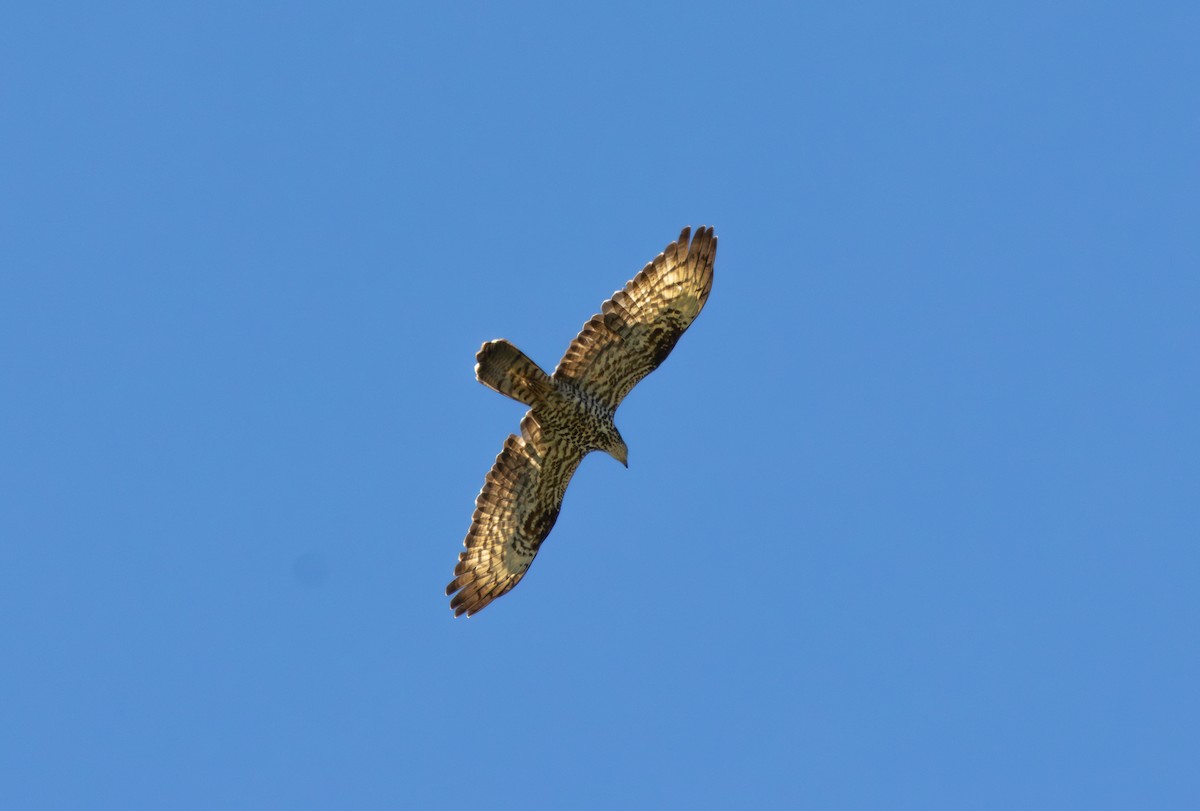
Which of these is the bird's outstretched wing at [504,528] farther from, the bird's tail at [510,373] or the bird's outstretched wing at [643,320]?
the bird's outstretched wing at [643,320]

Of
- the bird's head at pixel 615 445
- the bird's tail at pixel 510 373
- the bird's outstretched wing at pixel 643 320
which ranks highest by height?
the bird's outstretched wing at pixel 643 320

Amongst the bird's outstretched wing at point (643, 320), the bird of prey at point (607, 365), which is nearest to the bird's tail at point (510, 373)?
the bird of prey at point (607, 365)

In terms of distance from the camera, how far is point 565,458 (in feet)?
54.7

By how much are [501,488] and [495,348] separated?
8.10 feet

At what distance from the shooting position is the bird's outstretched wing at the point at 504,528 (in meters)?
17.0

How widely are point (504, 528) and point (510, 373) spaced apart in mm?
2439

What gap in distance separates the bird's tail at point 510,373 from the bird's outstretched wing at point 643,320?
1.18 ft

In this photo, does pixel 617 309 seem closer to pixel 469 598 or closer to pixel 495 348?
pixel 495 348

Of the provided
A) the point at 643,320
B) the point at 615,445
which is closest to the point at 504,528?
the point at 615,445

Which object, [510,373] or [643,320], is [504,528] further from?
[643,320]

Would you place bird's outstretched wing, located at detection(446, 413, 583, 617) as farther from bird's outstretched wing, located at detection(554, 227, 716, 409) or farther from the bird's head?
bird's outstretched wing, located at detection(554, 227, 716, 409)

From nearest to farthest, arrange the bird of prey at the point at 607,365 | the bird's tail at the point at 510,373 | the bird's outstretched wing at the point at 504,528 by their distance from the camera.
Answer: the bird's tail at the point at 510,373
the bird of prey at the point at 607,365
the bird's outstretched wing at the point at 504,528

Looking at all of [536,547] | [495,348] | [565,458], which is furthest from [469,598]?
[495,348]

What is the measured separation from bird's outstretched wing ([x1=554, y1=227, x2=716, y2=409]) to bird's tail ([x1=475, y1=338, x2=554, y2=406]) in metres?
0.36
